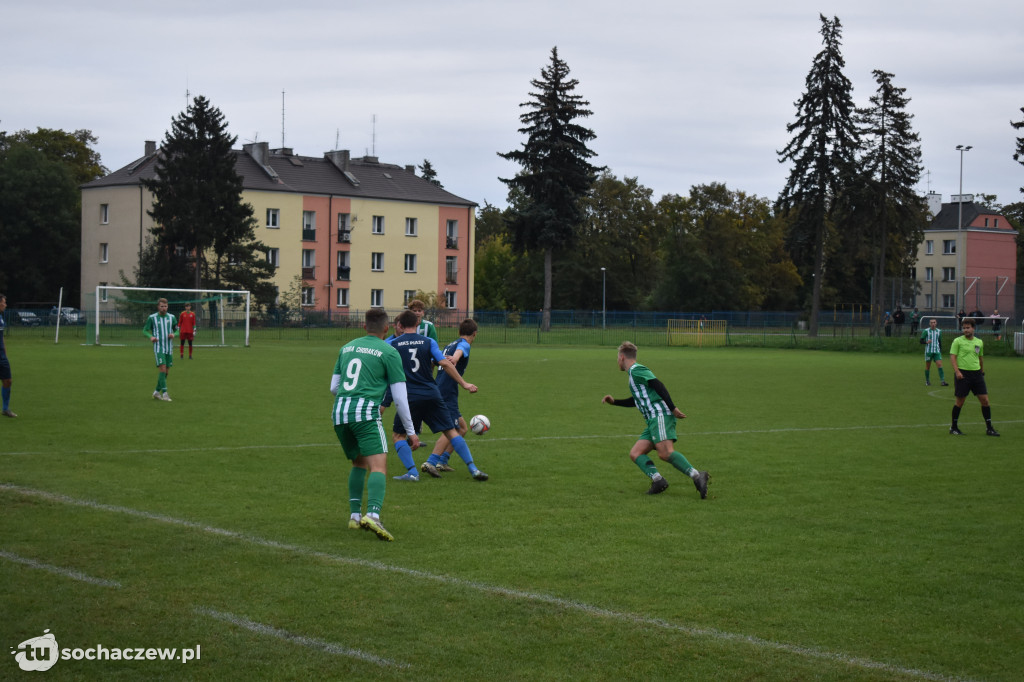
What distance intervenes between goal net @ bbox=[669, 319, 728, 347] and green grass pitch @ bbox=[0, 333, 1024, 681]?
39232 millimetres

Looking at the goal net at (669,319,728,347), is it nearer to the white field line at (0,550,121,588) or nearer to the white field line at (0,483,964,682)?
the white field line at (0,483,964,682)

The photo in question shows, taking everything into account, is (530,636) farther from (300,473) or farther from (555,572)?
(300,473)

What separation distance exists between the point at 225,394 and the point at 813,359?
27.4 metres

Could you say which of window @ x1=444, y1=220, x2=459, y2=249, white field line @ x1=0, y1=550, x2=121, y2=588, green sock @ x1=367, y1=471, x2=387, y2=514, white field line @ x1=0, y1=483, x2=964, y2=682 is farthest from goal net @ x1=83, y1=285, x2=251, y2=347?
white field line @ x1=0, y1=550, x2=121, y2=588

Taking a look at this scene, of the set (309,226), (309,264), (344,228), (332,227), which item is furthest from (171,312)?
(344,228)

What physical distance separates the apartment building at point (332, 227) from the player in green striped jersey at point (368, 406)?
64.0 metres

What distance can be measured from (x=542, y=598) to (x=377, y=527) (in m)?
1.98

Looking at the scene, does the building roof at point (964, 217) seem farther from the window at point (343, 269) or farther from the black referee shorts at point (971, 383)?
the black referee shorts at point (971, 383)

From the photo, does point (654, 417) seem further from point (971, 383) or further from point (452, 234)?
point (452, 234)

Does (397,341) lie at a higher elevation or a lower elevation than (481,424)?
higher

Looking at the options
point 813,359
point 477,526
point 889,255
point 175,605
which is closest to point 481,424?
point 477,526

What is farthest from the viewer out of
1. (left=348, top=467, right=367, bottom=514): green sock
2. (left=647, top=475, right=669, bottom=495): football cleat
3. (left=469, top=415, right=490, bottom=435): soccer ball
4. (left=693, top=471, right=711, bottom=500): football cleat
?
(left=469, top=415, right=490, bottom=435): soccer ball

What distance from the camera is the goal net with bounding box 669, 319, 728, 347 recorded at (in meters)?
55.7

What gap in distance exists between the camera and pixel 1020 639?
591 centimetres
